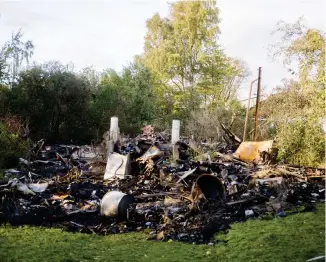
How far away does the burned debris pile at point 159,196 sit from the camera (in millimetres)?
4523

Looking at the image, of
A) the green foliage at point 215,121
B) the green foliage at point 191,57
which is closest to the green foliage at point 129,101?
the green foliage at point 215,121

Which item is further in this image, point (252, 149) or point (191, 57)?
point (252, 149)

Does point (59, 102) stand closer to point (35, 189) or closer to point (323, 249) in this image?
point (35, 189)

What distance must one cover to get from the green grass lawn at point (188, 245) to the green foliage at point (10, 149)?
5.24 m

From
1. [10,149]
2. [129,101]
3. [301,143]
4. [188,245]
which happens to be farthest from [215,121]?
[188,245]

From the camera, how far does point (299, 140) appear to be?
6.94m

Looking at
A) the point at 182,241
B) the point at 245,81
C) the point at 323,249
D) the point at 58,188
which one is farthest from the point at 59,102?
the point at 323,249

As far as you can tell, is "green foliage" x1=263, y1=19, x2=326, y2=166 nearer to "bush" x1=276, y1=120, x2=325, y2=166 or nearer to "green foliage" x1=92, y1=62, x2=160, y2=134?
"bush" x1=276, y1=120, x2=325, y2=166

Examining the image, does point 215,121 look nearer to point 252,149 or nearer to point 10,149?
point 252,149

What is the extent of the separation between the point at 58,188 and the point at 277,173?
11.5ft

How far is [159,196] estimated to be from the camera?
18.7 ft

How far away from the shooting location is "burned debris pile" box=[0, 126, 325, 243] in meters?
4.52

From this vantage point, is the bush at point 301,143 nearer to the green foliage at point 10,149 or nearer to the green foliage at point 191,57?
the green foliage at point 191,57

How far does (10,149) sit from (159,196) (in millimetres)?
5228
